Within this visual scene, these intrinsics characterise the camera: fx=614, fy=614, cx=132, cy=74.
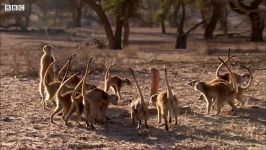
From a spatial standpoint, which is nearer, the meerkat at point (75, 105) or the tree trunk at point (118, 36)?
the meerkat at point (75, 105)

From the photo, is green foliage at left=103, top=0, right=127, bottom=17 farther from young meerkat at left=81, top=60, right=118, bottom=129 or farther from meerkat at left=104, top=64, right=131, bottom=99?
young meerkat at left=81, top=60, right=118, bottom=129

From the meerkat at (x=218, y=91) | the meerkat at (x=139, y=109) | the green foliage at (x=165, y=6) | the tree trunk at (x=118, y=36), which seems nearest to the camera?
the meerkat at (x=139, y=109)

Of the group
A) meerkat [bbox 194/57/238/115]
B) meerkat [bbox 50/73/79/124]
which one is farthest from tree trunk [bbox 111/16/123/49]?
meerkat [bbox 50/73/79/124]

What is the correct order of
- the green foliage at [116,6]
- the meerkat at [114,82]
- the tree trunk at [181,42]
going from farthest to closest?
the tree trunk at [181,42], the green foliage at [116,6], the meerkat at [114,82]

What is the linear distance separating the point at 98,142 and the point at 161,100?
1618 mm

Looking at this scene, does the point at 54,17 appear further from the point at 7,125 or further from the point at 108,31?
the point at 7,125

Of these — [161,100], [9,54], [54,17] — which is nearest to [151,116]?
[161,100]

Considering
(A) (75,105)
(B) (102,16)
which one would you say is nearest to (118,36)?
(B) (102,16)

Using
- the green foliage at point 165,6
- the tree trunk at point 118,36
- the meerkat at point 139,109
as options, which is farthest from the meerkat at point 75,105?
the tree trunk at point 118,36

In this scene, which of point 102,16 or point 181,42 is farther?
point 181,42

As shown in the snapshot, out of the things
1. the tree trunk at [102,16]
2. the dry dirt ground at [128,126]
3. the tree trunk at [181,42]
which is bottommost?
the dry dirt ground at [128,126]

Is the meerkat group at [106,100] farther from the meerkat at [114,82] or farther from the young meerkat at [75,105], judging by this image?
the meerkat at [114,82]

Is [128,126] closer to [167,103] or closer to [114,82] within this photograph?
[167,103]

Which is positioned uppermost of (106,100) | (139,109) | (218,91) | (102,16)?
(102,16)
